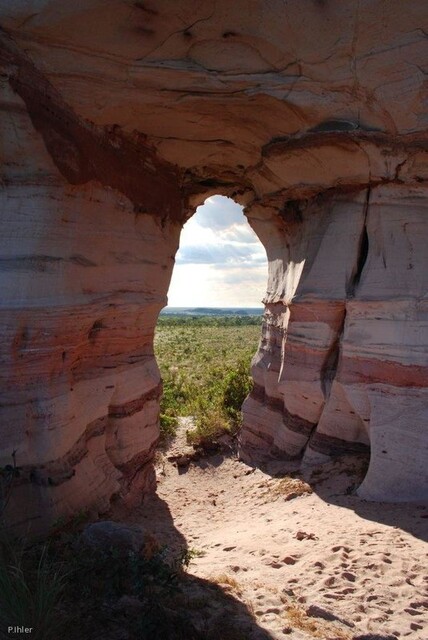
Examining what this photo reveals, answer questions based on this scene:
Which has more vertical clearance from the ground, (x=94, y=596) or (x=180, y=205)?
(x=180, y=205)

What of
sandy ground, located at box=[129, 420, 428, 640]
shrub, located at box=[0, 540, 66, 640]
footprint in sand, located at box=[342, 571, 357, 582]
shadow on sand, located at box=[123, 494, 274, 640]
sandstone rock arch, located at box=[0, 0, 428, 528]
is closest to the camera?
shrub, located at box=[0, 540, 66, 640]

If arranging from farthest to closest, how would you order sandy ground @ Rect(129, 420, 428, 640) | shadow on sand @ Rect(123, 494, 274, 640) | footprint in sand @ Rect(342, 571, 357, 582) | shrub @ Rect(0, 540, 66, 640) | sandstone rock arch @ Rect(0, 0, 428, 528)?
sandstone rock arch @ Rect(0, 0, 428, 528) < footprint in sand @ Rect(342, 571, 357, 582) < sandy ground @ Rect(129, 420, 428, 640) < shadow on sand @ Rect(123, 494, 274, 640) < shrub @ Rect(0, 540, 66, 640)

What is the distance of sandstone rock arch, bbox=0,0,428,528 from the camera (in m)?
5.19

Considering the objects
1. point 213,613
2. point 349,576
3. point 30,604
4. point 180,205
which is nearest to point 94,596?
point 30,604

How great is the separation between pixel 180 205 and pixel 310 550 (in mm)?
5322

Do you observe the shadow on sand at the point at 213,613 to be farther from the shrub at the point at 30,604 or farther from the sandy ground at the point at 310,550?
the shrub at the point at 30,604

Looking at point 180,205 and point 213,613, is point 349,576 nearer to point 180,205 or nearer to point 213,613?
point 213,613

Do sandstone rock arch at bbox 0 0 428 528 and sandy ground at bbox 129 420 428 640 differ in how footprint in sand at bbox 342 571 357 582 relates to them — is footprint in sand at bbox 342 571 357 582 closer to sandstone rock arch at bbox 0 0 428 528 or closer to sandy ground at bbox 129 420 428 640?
sandy ground at bbox 129 420 428 640

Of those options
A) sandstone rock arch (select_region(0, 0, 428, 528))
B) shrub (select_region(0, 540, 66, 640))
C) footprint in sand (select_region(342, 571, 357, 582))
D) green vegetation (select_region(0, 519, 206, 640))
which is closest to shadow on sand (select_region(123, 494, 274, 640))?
green vegetation (select_region(0, 519, 206, 640))

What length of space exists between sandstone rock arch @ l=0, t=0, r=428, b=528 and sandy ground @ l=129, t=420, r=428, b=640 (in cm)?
55

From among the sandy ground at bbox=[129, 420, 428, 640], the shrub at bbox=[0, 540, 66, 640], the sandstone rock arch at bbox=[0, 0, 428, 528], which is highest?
the sandstone rock arch at bbox=[0, 0, 428, 528]

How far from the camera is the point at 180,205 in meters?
8.15

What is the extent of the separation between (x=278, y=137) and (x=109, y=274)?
2.87 metres

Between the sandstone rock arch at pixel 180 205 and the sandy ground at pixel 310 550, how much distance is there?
21.6 inches
